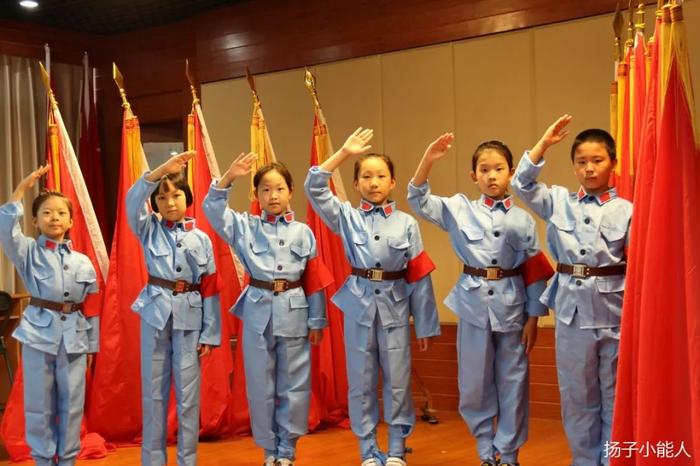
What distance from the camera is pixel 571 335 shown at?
10.2 feet

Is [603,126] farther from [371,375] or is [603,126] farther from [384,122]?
[371,375]

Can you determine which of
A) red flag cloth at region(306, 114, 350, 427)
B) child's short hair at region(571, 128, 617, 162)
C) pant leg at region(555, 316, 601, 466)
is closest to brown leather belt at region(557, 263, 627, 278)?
pant leg at region(555, 316, 601, 466)

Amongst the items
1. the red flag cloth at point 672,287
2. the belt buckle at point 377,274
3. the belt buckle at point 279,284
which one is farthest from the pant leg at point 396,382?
the red flag cloth at point 672,287

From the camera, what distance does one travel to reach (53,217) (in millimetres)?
3514

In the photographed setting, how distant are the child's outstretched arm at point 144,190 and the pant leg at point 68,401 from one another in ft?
2.00

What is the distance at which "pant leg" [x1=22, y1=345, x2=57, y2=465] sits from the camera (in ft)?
11.3

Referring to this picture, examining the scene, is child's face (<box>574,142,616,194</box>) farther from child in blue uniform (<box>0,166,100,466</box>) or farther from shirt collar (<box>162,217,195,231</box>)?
child in blue uniform (<box>0,166,100,466</box>)

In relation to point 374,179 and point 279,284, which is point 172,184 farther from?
point 374,179

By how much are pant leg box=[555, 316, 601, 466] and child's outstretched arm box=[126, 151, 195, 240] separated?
5.43 feet

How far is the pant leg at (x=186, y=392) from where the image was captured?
139 inches

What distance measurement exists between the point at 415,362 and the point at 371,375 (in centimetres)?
166

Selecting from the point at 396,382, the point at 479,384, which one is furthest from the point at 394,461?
the point at 479,384

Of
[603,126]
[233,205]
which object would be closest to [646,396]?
[603,126]

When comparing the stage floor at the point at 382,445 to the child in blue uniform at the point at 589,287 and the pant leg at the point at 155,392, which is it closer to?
the pant leg at the point at 155,392
